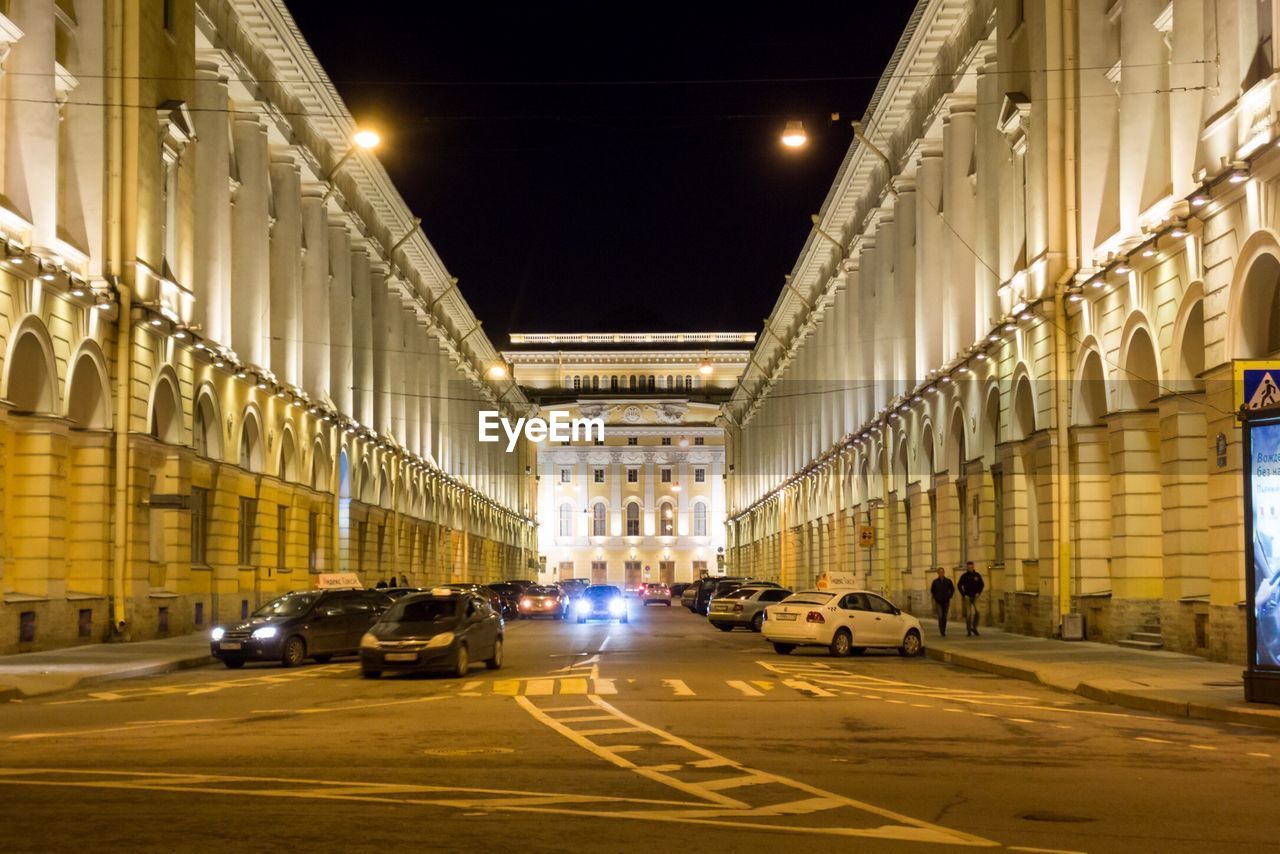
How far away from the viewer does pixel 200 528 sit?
42.4 meters

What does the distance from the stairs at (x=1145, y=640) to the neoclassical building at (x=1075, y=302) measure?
379 millimetres

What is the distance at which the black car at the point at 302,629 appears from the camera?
1185 inches

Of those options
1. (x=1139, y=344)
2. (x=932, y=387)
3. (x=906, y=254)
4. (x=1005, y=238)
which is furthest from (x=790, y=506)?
(x=1139, y=344)

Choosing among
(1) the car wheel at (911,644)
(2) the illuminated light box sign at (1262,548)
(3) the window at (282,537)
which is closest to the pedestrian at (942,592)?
(1) the car wheel at (911,644)

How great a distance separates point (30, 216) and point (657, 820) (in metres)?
25.2

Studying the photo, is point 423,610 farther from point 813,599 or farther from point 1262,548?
point 1262,548

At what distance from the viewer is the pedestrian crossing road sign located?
17.7 m

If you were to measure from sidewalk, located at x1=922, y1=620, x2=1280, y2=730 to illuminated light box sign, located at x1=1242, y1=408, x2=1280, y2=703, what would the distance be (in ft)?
1.28

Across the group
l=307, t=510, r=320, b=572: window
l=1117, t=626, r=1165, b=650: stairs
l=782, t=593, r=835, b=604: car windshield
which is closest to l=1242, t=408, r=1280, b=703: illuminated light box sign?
l=1117, t=626, r=1165, b=650: stairs

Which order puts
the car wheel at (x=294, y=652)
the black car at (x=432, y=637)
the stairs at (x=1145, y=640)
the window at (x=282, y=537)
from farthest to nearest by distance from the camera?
the window at (x=282, y=537) < the car wheel at (x=294, y=652) < the stairs at (x=1145, y=640) < the black car at (x=432, y=637)

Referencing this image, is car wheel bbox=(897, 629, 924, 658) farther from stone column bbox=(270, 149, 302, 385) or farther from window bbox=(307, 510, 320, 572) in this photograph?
window bbox=(307, 510, 320, 572)

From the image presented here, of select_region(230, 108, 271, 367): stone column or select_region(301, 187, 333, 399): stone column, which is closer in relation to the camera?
select_region(230, 108, 271, 367): stone column

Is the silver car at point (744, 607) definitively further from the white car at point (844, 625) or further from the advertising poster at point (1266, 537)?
the advertising poster at point (1266, 537)

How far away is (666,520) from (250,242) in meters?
113
